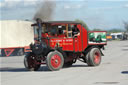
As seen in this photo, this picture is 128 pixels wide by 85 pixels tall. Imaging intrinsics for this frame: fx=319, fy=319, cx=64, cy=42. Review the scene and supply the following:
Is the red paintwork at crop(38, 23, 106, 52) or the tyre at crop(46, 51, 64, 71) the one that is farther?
the red paintwork at crop(38, 23, 106, 52)

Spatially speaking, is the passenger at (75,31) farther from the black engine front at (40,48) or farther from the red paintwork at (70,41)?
the black engine front at (40,48)

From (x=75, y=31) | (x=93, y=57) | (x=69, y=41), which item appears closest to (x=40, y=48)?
(x=69, y=41)

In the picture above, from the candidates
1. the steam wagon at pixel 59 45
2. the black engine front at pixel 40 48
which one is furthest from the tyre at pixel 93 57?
the black engine front at pixel 40 48

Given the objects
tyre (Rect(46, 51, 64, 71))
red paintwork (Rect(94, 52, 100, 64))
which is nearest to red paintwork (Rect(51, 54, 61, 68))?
tyre (Rect(46, 51, 64, 71))

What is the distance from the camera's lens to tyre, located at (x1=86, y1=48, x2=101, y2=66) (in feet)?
55.8

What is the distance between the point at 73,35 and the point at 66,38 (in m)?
0.51

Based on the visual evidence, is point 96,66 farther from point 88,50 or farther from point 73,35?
point 73,35

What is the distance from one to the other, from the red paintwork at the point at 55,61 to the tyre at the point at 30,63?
1337 mm

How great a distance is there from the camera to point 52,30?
1608 cm

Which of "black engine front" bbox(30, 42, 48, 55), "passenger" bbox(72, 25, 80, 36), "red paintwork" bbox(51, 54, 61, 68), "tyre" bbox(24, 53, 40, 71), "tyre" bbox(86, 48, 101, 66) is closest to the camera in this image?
"red paintwork" bbox(51, 54, 61, 68)

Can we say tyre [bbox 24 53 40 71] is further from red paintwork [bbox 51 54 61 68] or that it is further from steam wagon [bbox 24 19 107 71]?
red paintwork [bbox 51 54 61 68]

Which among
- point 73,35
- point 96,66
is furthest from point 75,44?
point 96,66

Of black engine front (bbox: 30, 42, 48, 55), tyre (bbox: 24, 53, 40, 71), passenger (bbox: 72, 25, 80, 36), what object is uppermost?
passenger (bbox: 72, 25, 80, 36)

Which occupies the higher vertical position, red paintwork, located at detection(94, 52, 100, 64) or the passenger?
the passenger
